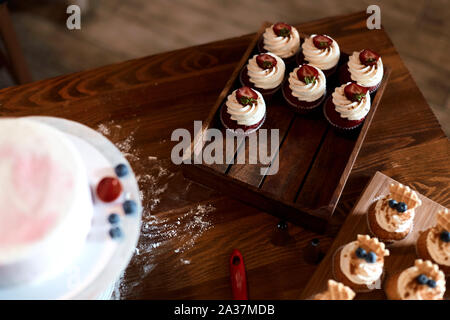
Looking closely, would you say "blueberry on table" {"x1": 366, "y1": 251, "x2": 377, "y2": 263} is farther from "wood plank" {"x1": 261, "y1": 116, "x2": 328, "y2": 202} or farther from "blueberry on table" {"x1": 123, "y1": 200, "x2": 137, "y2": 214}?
"blueberry on table" {"x1": 123, "y1": 200, "x2": 137, "y2": 214}

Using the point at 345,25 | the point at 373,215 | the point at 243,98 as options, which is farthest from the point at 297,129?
the point at 345,25

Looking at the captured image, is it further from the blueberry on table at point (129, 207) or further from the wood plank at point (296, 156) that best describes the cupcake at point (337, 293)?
the blueberry on table at point (129, 207)

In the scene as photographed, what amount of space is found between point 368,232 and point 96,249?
89 cm

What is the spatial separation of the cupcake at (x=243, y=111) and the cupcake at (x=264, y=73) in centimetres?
6

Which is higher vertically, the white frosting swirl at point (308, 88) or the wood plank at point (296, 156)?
the white frosting swirl at point (308, 88)

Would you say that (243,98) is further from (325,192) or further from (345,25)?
(345,25)

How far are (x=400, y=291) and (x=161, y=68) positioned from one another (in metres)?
1.28

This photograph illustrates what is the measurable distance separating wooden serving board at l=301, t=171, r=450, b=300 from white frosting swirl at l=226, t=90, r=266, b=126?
1.54ft

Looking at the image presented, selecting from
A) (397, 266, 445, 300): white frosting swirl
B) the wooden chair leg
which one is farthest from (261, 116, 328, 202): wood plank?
the wooden chair leg

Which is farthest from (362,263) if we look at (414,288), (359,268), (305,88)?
(305,88)

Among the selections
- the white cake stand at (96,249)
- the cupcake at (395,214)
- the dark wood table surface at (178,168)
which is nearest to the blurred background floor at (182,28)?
the dark wood table surface at (178,168)

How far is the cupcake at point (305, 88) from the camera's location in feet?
5.90

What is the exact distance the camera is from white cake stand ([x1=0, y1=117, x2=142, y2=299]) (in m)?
1.21

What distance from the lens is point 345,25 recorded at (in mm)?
2170
